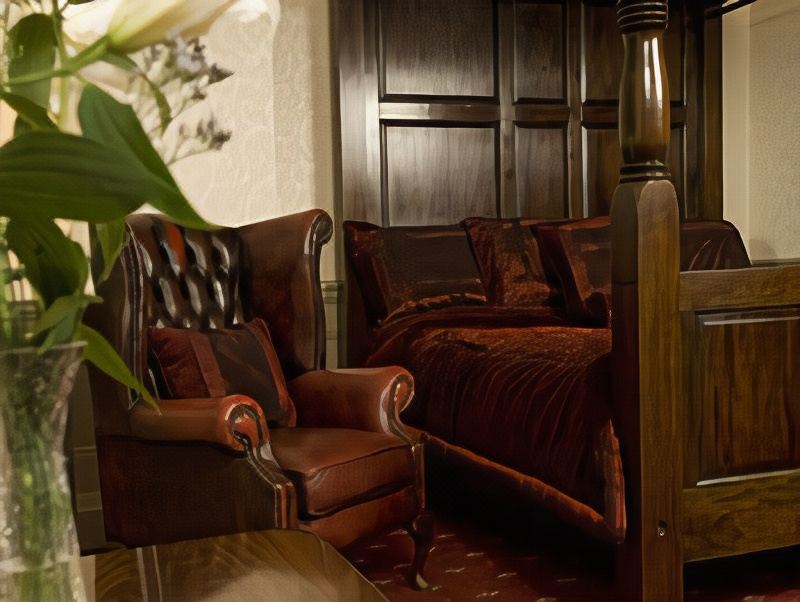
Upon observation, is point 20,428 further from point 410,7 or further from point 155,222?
point 410,7

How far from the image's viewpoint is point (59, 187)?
0.58 meters

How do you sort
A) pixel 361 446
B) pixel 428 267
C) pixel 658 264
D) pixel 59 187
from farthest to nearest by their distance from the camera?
pixel 428 267
pixel 361 446
pixel 658 264
pixel 59 187

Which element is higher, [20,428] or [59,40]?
[59,40]

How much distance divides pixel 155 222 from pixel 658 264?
149 cm

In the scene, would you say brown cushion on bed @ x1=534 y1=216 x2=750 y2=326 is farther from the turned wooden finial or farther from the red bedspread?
the turned wooden finial

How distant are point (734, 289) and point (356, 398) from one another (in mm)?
1040

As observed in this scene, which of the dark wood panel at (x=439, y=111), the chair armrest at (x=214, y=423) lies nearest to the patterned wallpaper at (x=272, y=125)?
the dark wood panel at (x=439, y=111)

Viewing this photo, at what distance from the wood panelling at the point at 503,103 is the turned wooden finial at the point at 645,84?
1923mm

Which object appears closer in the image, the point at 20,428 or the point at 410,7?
the point at 20,428

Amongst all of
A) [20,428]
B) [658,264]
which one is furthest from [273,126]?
[20,428]

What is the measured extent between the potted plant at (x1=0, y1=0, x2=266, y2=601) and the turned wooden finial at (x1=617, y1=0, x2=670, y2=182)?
1477 millimetres

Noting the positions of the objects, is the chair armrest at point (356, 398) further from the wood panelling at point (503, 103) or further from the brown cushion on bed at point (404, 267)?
the wood panelling at point (503, 103)

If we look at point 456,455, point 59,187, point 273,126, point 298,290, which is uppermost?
point 273,126

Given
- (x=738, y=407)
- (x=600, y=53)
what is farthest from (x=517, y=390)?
(x=600, y=53)
